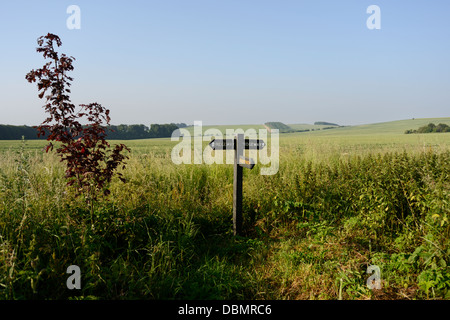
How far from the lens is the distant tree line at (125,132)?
55312 millimetres

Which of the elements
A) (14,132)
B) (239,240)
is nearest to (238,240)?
Answer: (239,240)

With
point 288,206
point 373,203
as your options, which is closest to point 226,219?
point 288,206

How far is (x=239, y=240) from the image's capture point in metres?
4.59

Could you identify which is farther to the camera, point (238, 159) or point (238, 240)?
point (238, 159)

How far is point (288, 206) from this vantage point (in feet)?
16.0

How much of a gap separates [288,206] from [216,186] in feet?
6.10

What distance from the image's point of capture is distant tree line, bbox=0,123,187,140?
55.3 m

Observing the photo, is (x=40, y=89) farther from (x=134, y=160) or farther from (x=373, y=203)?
(x=373, y=203)

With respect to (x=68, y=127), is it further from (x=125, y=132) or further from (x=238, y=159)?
(x=125, y=132)

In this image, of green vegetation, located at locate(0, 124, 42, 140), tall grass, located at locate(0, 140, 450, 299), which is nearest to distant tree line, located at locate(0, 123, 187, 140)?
green vegetation, located at locate(0, 124, 42, 140)

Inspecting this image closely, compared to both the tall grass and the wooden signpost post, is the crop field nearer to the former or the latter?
the tall grass

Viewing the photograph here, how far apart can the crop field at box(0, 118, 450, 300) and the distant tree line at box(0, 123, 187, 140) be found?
53.9 metres

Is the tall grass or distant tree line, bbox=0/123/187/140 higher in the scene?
distant tree line, bbox=0/123/187/140

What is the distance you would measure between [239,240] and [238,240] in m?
0.02
